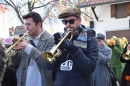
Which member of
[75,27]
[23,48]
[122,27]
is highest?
[75,27]

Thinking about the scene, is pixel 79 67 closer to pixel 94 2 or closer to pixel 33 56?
pixel 33 56

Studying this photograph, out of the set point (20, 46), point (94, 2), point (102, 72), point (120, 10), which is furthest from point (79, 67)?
point (120, 10)

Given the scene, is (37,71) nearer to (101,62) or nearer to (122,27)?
(101,62)

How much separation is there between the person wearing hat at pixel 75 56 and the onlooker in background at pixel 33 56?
27 cm

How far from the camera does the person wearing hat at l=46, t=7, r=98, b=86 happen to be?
3.10 m

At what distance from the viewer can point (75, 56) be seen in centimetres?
307

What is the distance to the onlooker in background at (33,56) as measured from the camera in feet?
11.7

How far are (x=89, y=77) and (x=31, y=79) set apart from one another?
797 mm

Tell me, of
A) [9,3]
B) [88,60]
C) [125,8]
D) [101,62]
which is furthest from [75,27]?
[125,8]

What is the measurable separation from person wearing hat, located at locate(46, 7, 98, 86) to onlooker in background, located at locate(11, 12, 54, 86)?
27cm

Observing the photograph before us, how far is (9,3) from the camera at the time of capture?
15414mm

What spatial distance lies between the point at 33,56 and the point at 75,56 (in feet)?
2.30

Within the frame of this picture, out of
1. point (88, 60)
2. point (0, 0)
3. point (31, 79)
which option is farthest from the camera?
point (0, 0)

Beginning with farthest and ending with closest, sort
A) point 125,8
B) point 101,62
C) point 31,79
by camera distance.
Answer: point 125,8 < point 101,62 < point 31,79
